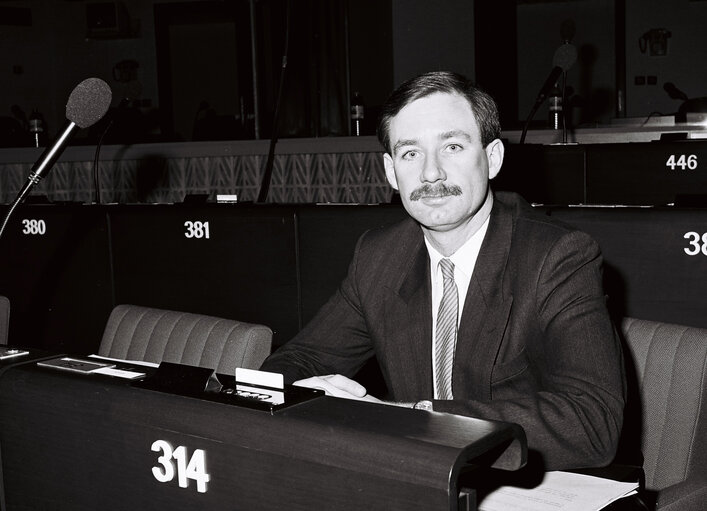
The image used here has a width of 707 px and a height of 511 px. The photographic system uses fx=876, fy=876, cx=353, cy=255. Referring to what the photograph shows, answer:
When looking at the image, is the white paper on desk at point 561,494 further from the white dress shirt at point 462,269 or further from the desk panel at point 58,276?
the desk panel at point 58,276

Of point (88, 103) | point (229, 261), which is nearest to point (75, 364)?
point (88, 103)

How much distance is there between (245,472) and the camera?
32.2 inches

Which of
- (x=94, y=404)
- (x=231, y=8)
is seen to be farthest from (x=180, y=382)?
(x=231, y=8)

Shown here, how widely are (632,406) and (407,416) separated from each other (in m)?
1.22

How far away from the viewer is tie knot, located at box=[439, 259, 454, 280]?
183 centimetres

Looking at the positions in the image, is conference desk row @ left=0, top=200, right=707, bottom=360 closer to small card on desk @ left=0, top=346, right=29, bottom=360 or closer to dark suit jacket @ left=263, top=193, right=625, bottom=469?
dark suit jacket @ left=263, top=193, right=625, bottom=469

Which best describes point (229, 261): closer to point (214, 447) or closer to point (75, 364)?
point (75, 364)

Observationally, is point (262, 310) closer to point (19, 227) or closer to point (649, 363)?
point (19, 227)

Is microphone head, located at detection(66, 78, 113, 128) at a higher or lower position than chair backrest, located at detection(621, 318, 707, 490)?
higher

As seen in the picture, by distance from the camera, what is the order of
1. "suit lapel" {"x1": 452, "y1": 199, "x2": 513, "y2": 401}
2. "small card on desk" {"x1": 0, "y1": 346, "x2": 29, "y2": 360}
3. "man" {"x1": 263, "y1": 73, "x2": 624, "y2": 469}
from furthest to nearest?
"suit lapel" {"x1": 452, "y1": 199, "x2": 513, "y2": 401} < "man" {"x1": 263, "y1": 73, "x2": 624, "y2": 469} < "small card on desk" {"x1": 0, "y1": 346, "x2": 29, "y2": 360}

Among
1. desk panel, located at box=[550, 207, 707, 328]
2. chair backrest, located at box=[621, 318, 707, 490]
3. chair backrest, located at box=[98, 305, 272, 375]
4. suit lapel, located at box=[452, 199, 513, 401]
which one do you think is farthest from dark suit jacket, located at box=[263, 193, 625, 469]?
desk panel, located at box=[550, 207, 707, 328]

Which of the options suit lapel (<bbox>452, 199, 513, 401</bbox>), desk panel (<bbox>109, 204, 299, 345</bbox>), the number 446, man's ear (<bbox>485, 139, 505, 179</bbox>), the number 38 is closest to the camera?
suit lapel (<bbox>452, 199, 513, 401</bbox>)

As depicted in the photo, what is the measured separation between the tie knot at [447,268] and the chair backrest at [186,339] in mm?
455

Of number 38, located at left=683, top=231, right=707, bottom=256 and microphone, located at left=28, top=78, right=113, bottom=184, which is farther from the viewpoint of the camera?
number 38, located at left=683, top=231, right=707, bottom=256
